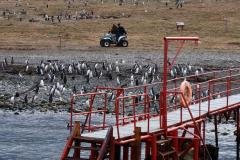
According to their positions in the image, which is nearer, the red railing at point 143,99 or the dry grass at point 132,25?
the red railing at point 143,99

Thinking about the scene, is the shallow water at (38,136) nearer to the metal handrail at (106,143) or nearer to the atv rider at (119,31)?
the metal handrail at (106,143)

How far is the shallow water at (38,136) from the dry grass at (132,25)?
2703 cm

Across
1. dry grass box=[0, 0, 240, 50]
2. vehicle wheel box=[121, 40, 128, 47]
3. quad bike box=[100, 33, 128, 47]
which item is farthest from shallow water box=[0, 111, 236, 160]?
dry grass box=[0, 0, 240, 50]

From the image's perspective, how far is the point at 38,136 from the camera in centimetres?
3403

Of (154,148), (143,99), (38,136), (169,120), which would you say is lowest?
(38,136)

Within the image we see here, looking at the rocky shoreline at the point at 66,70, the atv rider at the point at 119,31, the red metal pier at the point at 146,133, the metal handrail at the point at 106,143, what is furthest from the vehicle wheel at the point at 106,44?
the metal handrail at the point at 106,143

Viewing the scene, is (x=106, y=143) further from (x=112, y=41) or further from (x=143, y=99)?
(x=112, y=41)

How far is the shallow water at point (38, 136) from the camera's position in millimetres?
30516

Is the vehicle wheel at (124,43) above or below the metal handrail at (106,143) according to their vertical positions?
below

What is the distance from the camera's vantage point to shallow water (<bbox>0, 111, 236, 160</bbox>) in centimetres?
3052

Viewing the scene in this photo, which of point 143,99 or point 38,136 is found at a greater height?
point 143,99

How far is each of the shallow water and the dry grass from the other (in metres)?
27.0

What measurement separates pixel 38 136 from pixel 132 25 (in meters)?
44.9

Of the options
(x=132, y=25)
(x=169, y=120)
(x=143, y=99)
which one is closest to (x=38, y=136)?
(x=143, y=99)
